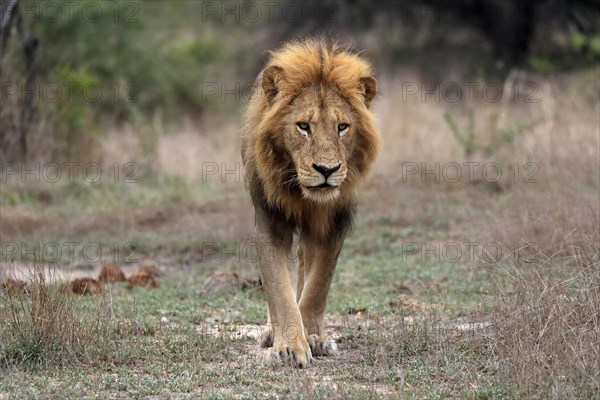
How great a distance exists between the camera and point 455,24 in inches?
872

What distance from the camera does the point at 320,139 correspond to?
545 centimetres

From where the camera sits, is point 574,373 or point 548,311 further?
point 548,311

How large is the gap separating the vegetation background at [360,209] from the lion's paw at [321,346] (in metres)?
0.11

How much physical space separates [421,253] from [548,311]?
4.10m

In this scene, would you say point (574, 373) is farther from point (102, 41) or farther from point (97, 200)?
point (102, 41)

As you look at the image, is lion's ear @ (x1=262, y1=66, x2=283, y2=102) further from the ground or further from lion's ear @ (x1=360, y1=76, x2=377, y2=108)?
the ground

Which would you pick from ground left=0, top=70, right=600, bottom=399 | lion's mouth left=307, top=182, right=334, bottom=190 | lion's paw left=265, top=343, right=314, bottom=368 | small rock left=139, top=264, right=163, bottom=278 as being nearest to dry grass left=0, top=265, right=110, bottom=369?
ground left=0, top=70, right=600, bottom=399

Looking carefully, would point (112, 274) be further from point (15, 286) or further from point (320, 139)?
point (320, 139)

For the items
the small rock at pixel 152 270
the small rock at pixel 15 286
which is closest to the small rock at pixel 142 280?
the small rock at pixel 152 270

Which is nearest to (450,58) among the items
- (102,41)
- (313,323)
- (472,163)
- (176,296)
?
(102,41)

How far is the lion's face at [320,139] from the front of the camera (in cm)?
539

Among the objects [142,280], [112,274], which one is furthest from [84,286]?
[142,280]

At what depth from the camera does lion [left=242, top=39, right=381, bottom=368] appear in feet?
18.0

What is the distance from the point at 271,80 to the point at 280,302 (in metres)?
1.32
